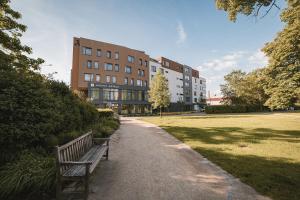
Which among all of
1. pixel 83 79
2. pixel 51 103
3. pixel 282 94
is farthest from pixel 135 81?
pixel 51 103

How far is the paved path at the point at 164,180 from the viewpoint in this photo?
12.7 feet

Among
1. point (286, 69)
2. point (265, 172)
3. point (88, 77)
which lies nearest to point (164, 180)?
point (265, 172)

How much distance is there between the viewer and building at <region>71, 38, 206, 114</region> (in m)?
39.5

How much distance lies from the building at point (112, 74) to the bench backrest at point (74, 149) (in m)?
30.3

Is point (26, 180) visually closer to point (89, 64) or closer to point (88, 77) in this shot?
point (88, 77)

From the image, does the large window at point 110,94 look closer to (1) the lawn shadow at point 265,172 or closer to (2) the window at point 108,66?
(2) the window at point 108,66

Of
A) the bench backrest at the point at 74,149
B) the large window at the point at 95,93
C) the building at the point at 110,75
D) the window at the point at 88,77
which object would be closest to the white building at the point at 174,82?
the building at the point at 110,75

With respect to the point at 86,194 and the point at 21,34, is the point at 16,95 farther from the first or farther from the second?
the point at 21,34

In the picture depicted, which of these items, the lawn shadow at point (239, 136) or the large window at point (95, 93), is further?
the large window at point (95, 93)

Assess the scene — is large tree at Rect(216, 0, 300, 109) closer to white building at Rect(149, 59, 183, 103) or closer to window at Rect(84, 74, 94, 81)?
window at Rect(84, 74, 94, 81)

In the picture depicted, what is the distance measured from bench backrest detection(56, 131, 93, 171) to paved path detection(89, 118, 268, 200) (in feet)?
2.58

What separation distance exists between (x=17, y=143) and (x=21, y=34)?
10.9m

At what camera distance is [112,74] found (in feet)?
143

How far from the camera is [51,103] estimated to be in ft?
16.9
